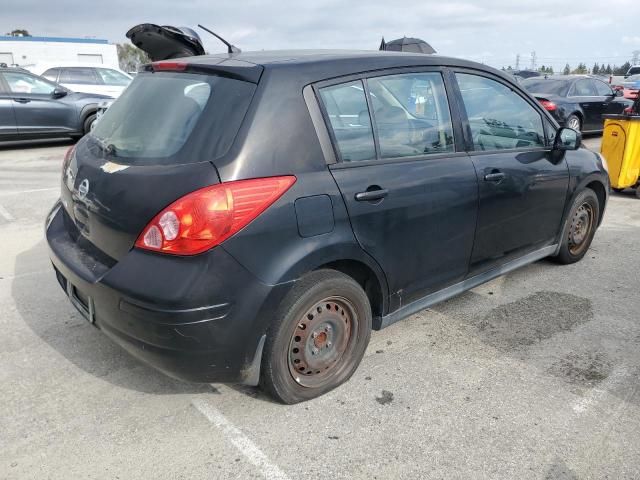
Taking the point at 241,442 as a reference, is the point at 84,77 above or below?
above

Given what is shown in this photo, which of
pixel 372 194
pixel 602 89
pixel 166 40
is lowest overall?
pixel 602 89

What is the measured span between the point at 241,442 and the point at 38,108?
10588mm

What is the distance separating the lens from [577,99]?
12141mm

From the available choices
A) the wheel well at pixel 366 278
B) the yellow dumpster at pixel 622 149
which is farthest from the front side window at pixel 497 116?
the yellow dumpster at pixel 622 149

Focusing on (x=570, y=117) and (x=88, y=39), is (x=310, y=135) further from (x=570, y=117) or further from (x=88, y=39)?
(x=88, y=39)

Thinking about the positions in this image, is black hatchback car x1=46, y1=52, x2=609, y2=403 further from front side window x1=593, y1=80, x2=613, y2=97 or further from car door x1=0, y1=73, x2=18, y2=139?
front side window x1=593, y1=80, x2=613, y2=97

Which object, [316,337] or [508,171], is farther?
[508,171]

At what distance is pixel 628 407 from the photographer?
2811 mm

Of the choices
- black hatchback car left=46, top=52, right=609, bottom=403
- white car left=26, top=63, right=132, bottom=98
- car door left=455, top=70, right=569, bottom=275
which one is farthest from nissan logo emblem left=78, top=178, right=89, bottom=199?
white car left=26, top=63, right=132, bottom=98

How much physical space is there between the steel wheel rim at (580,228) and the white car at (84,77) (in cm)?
1217

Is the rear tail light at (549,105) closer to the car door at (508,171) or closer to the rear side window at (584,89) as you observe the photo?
the rear side window at (584,89)

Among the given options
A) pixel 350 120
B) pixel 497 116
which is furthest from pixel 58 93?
pixel 350 120

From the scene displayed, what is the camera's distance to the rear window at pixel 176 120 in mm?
2445

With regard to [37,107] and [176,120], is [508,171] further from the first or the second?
[37,107]
